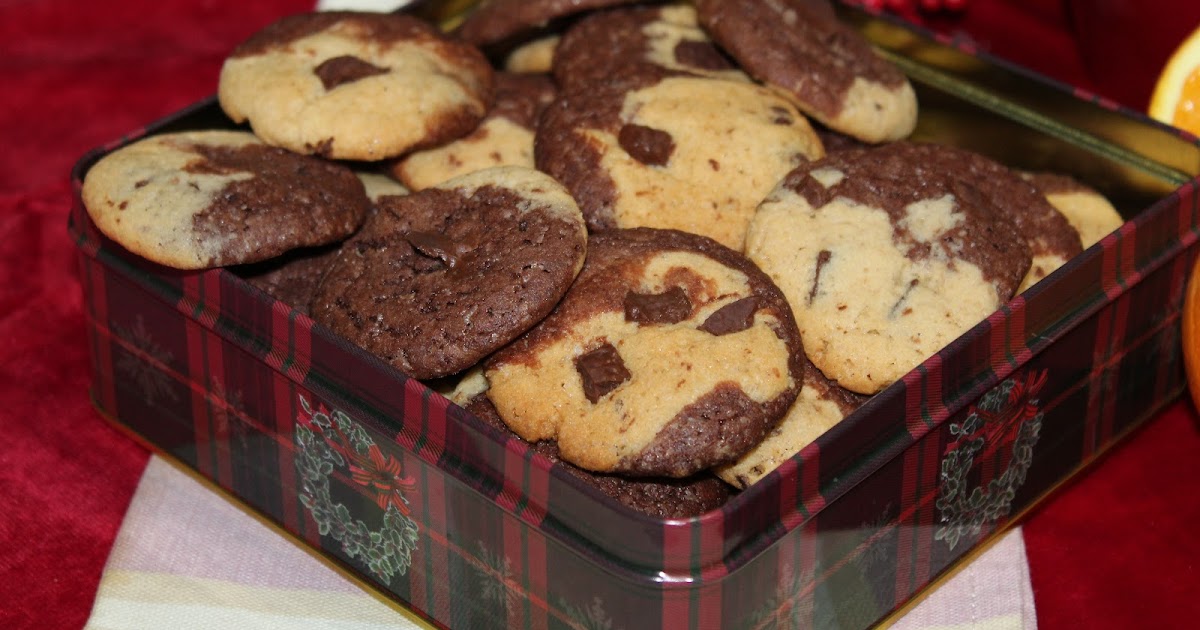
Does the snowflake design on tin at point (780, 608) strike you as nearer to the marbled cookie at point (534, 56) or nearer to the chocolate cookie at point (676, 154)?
the chocolate cookie at point (676, 154)

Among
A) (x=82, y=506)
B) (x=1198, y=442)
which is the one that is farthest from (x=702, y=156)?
(x=82, y=506)

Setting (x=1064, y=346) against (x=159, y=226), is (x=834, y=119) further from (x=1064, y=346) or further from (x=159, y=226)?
(x=159, y=226)

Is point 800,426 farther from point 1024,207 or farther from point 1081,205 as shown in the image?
point 1081,205

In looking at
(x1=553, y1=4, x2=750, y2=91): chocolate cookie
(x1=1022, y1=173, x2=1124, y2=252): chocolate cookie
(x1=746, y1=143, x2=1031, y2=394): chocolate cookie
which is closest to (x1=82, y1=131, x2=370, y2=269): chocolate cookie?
(x1=553, y1=4, x2=750, y2=91): chocolate cookie

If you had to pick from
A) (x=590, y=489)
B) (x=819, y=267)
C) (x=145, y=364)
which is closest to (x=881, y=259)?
(x=819, y=267)

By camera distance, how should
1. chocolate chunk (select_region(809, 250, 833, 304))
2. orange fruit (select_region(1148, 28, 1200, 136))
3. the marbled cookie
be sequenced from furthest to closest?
the marbled cookie
orange fruit (select_region(1148, 28, 1200, 136))
chocolate chunk (select_region(809, 250, 833, 304))

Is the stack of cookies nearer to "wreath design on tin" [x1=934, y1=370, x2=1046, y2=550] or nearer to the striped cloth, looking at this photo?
"wreath design on tin" [x1=934, y1=370, x2=1046, y2=550]
